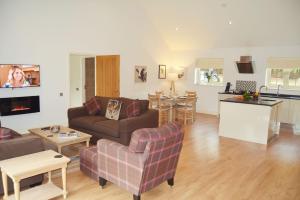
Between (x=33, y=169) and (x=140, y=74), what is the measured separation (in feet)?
20.9

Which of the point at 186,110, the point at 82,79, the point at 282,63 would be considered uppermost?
the point at 282,63

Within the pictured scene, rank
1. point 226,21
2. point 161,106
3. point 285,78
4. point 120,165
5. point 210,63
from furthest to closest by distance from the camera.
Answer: point 210,63
point 285,78
point 161,106
point 226,21
point 120,165

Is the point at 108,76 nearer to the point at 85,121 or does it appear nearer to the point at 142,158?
the point at 85,121

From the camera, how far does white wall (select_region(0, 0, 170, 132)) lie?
5.55m

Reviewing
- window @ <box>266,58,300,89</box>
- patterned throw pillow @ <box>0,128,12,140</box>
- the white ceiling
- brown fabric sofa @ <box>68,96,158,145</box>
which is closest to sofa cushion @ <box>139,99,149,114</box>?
brown fabric sofa @ <box>68,96,158,145</box>

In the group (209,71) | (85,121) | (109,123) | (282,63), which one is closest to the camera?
(109,123)

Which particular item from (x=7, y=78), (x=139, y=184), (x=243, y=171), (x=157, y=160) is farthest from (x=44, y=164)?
(x=7, y=78)

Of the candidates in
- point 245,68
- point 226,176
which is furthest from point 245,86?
point 226,176

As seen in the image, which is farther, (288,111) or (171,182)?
(288,111)

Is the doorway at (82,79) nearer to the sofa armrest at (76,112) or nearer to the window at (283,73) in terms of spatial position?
the sofa armrest at (76,112)

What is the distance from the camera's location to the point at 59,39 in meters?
6.30

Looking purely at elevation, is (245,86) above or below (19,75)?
below

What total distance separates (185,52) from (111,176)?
24.3 ft

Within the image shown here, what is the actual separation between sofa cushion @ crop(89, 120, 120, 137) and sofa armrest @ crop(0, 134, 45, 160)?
1738 mm
